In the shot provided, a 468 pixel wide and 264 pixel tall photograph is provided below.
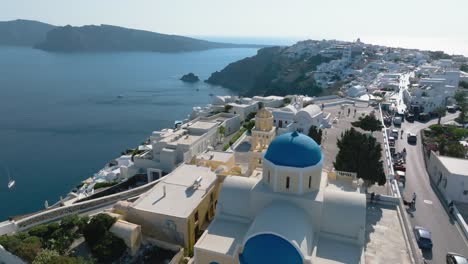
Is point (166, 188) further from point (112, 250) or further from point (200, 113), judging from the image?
point (200, 113)

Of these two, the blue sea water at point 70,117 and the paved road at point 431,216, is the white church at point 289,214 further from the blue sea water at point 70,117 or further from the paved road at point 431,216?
the blue sea water at point 70,117

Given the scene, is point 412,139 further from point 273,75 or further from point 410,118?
point 273,75

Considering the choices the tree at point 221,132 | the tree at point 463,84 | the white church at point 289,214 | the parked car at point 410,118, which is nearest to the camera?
the white church at point 289,214

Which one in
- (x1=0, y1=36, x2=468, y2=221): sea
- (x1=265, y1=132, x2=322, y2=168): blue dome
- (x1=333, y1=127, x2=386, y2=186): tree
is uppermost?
(x1=265, y1=132, x2=322, y2=168): blue dome

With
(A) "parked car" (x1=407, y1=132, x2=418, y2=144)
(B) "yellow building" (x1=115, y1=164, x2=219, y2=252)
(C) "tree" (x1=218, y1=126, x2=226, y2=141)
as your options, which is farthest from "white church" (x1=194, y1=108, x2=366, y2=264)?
(A) "parked car" (x1=407, y1=132, x2=418, y2=144)

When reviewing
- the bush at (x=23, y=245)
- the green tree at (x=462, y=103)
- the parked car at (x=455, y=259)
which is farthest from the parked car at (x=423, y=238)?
Answer: the green tree at (x=462, y=103)

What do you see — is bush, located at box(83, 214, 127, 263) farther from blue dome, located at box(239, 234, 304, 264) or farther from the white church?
blue dome, located at box(239, 234, 304, 264)

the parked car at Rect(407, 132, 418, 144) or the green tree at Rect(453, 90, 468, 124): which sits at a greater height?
the green tree at Rect(453, 90, 468, 124)

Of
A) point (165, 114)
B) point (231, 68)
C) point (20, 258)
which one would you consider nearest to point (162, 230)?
point (20, 258)
